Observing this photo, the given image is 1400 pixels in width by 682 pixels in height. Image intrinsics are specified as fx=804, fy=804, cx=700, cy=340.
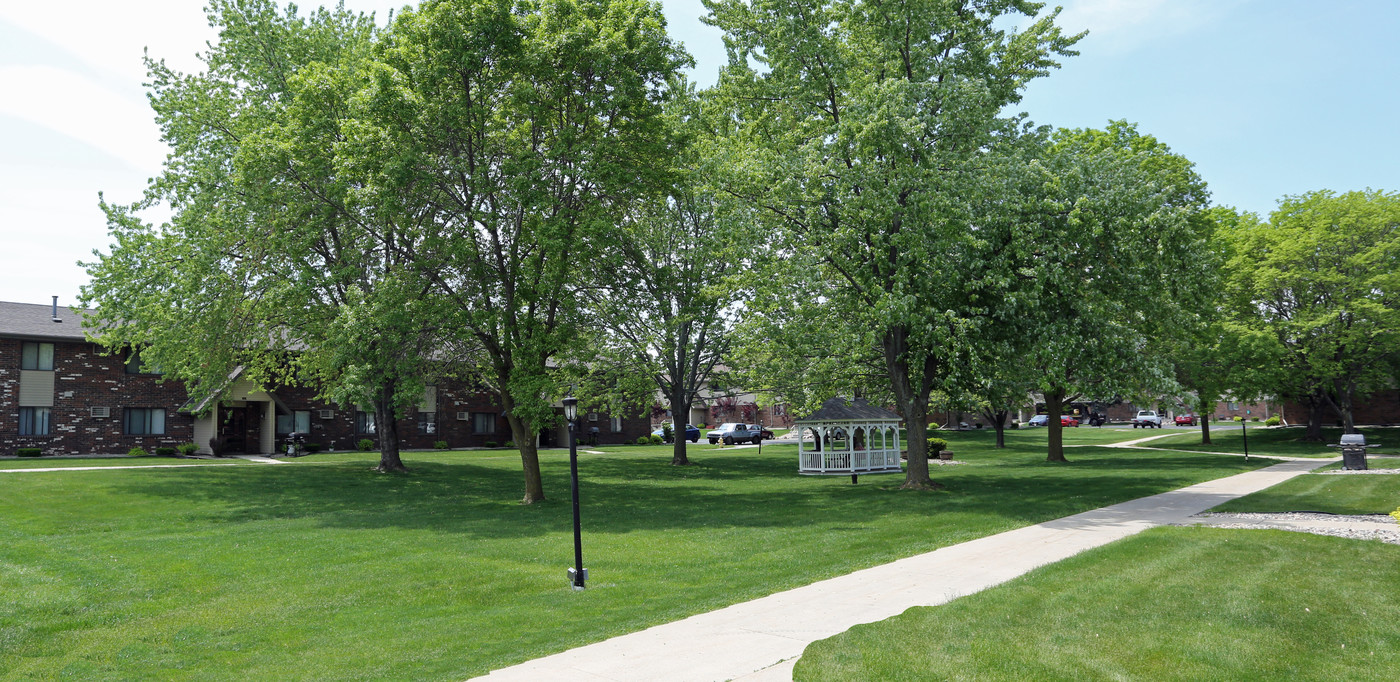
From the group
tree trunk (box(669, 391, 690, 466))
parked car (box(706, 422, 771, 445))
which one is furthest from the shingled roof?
parked car (box(706, 422, 771, 445))

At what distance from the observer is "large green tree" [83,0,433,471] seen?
21625 millimetres

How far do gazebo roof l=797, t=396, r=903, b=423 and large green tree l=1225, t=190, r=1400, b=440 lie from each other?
64.7 ft

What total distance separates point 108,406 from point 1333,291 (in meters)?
57.8

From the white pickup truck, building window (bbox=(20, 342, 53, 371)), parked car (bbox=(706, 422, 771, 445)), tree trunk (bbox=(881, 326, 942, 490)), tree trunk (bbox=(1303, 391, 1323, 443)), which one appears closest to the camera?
tree trunk (bbox=(881, 326, 942, 490))

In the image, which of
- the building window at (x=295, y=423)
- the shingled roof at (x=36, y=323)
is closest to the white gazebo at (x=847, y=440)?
the building window at (x=295, y=423)

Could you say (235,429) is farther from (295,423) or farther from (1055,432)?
(1055,432)

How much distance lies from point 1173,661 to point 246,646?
961cm

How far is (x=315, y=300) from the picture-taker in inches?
1018

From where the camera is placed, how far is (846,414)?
1284 inches

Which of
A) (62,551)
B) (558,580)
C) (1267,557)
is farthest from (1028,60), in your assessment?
(62,551)

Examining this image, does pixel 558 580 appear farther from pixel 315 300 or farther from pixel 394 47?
pixel 315 300

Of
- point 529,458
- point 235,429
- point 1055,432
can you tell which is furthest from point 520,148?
point 235,429

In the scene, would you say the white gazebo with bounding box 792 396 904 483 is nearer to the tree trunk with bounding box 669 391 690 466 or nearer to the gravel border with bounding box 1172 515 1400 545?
the tree trunk with bounding box 669 391 690 466

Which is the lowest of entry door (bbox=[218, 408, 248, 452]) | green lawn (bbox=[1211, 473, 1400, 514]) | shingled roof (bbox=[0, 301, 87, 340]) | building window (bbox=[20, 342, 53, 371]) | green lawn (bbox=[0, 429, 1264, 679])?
green lawn (bbox=[0, 429, 1264, 679])
